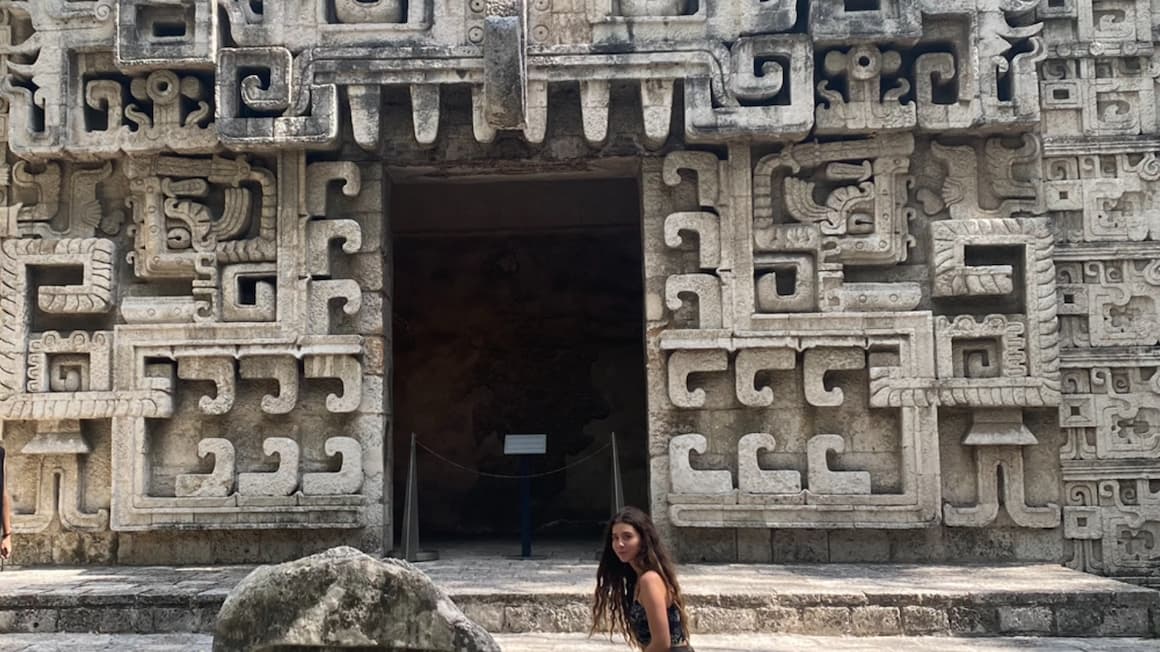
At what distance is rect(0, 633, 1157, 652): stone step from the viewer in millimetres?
5254

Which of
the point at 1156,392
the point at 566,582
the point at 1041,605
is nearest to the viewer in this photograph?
the point at 1041,605

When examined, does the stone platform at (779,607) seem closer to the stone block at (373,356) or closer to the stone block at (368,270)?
the stone block at (373,356)

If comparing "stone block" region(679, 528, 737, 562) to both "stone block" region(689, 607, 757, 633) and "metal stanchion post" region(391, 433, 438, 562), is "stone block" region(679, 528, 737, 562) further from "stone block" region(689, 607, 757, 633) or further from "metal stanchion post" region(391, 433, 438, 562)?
"metal stanchion post" region(391, 433, 438, 562)

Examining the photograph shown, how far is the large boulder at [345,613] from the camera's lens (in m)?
3.54

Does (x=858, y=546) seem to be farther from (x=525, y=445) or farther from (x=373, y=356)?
(x=373, y=356)

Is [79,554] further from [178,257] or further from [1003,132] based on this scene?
[1003,132]

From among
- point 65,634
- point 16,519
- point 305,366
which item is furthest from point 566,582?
point 16,519

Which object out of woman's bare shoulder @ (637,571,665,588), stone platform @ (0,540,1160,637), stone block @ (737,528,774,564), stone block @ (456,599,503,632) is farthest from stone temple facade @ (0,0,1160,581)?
woman's bare shoulder @ (637,571,665,588)

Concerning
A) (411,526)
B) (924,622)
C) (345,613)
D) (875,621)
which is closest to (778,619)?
(875,621)

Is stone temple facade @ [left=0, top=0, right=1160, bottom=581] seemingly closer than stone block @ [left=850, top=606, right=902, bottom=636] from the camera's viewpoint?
No

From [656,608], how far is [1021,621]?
3.17 meters

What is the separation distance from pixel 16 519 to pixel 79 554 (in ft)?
1.61

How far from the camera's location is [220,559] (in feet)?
22.7

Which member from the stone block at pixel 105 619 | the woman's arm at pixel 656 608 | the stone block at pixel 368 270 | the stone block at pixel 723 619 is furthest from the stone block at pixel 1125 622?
the stone block at pixel 105 619
